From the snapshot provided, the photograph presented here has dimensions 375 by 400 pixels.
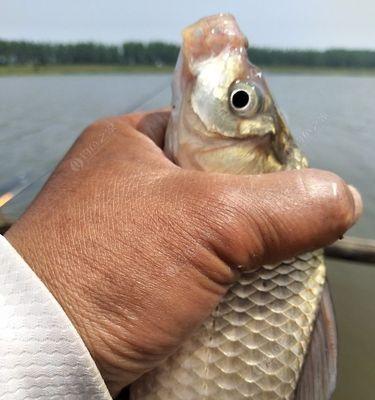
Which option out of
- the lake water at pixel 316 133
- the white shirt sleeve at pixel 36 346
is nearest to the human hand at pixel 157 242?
the white shirt sleeve at pixel 36 346

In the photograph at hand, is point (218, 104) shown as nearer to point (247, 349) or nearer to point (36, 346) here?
point (247, 349)

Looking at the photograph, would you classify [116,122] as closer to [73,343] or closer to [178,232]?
[178,232]

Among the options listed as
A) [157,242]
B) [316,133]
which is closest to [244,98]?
[157,242]

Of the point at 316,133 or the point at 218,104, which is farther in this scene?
the point at 316,133

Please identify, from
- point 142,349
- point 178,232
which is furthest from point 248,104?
point 142,349

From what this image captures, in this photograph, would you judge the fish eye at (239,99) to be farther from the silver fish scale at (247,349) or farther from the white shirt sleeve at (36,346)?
the white shirt sleeve at (36,346)

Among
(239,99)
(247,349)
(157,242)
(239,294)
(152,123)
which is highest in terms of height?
(239,99)

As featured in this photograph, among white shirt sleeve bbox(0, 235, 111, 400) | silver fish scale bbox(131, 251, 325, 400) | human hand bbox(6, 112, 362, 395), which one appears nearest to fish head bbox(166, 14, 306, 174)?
human hand bbox(6, 112, 362, 395)

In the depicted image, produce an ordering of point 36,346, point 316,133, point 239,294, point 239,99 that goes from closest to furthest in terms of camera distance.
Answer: point 36,346, point 239,294, point 239,99, point 316,133
